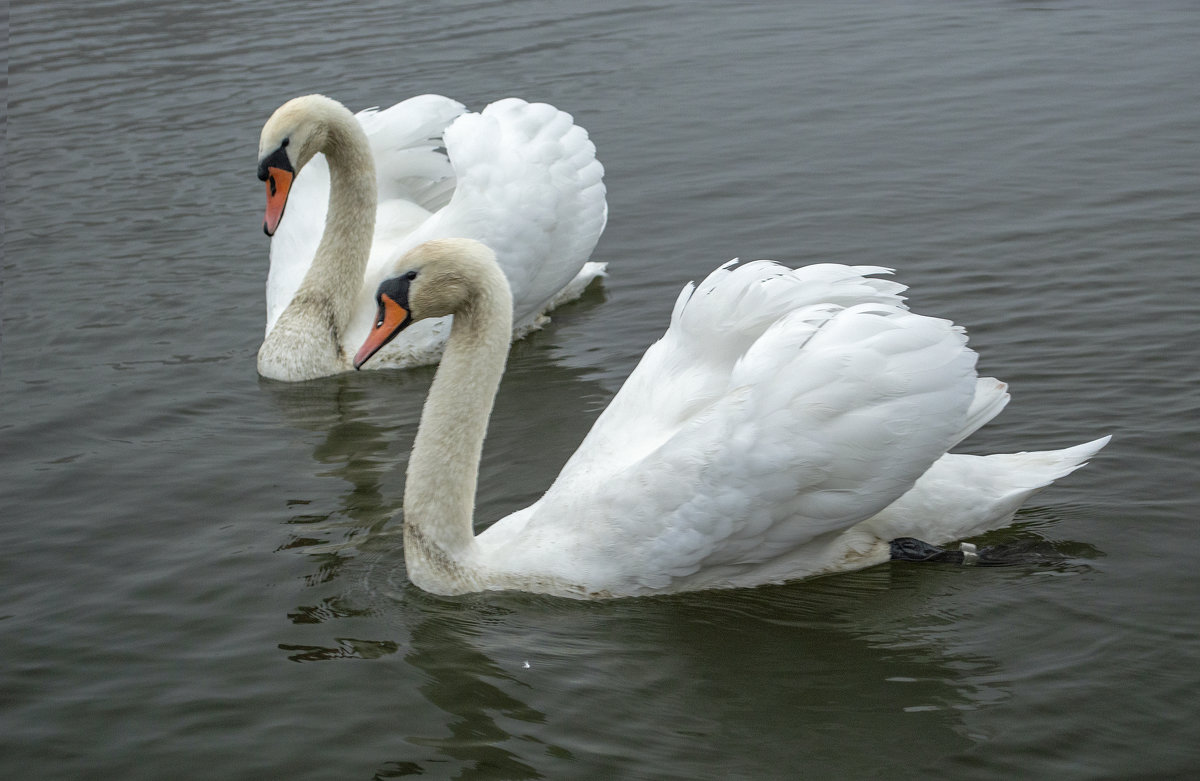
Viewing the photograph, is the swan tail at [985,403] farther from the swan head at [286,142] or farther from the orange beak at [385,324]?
the swan head at [286,142]

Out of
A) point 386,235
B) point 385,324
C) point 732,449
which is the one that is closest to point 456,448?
point 385,324

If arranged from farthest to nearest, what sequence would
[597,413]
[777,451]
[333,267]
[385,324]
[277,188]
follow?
[333,267], [277,188], [597,413], [385,324], [777,451]

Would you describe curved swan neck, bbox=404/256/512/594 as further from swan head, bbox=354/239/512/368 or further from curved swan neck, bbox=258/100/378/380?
curved swan neck, bbox=258/100/378/380

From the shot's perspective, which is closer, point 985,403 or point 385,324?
point 985,403

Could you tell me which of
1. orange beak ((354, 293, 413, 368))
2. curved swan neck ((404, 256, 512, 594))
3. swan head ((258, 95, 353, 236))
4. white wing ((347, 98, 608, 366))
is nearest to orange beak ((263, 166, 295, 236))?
swan head ((258, 95, 353, 236))

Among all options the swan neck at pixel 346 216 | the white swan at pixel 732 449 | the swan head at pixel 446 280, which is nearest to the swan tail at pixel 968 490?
the white swan at pixel 732 449

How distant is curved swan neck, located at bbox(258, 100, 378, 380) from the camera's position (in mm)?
8633

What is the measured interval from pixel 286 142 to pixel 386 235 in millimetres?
1192

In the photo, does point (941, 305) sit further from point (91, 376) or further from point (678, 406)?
point (91, 376)

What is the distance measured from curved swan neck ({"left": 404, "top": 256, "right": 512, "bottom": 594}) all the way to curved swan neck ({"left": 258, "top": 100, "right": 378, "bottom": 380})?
9.41 feet

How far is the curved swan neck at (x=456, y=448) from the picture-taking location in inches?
227

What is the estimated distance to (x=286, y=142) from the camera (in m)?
8.60

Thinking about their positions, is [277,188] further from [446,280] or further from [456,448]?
[456,448]

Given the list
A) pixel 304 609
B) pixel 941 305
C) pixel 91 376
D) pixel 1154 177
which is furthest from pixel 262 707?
pixel 1154 177
